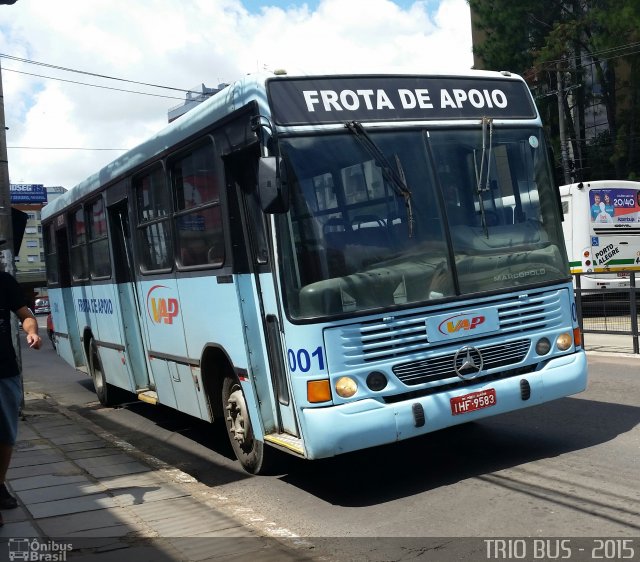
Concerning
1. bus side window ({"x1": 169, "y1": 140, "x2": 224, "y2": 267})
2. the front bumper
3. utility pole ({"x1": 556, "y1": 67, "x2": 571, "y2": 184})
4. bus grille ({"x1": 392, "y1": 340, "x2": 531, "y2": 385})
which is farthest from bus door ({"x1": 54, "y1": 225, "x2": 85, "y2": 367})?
utility pole ({"x1": 556, "y1": 67, "x2": 571, "y2": 184})

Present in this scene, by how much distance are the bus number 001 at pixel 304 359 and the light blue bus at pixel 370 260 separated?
0.05 feet

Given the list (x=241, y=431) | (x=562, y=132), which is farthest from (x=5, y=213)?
(x=562, y=132)

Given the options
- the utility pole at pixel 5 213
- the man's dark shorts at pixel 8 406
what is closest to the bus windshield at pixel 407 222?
the man's dark shorts at pixel 8 406

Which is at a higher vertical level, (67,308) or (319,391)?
(67,308)

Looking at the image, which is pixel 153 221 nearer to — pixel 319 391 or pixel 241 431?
pixel 241 431

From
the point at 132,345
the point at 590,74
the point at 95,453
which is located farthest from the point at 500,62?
the point at 95,453

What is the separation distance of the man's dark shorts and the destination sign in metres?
2.65

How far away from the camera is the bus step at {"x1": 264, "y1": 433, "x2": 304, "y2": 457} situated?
5.96 meters

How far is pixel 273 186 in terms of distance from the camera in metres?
5.70

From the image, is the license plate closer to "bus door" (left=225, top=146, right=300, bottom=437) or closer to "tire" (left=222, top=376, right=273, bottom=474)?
"bus door" (left=225, top=146, right=300, bottom=437)

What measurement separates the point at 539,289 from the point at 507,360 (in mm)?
651

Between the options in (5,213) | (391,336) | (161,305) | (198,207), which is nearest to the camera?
(391,336)

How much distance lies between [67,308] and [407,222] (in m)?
9.22

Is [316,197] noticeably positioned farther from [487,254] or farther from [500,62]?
[500,62]
